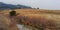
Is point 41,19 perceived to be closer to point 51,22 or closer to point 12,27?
point 51,22

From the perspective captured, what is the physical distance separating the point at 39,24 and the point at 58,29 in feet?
0.34

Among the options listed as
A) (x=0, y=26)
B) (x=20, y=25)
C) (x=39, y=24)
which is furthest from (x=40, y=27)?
(x=0, y=26)

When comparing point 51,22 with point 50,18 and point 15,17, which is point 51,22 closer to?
point 50,18

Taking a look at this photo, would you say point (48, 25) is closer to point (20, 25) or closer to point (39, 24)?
point (39, 24)

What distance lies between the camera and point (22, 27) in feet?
2.41

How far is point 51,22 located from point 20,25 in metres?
0.18

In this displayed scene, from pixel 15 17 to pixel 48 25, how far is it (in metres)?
0.21

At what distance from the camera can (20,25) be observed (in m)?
0.74

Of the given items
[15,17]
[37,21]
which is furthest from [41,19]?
[15,17]

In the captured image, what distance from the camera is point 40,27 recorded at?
0.70 metres

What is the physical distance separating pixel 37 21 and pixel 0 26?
225 mm

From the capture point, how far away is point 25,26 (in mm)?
722

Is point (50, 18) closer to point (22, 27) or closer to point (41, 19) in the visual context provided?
point (41, 19)

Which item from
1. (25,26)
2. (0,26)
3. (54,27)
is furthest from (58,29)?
(0,26)
